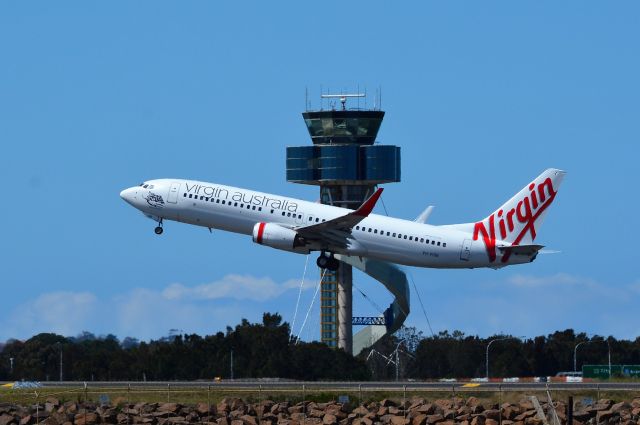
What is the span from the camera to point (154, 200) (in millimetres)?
107438

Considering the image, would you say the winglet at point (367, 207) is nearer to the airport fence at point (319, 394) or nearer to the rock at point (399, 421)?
the airport fence at point (319, 394)

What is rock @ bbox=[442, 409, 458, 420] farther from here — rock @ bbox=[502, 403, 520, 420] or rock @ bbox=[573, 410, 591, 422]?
rock @ bbox=[573, 410, 591, 422]

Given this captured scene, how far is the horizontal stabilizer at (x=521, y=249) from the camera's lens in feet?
346

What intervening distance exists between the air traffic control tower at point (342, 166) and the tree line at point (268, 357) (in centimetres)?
2252

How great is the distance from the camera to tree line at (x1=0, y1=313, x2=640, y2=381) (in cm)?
13238

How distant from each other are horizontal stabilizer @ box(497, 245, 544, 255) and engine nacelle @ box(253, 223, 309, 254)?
40.0 ft

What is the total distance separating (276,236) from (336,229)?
3774 millimetres

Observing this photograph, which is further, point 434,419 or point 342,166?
point 342,166

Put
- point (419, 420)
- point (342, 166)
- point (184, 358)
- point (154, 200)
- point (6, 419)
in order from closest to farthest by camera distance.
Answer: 1. point (419, 420)
2. point (6, 419)
3. point (154, 200)
4. point (184, 358)
5. point (342, 166)

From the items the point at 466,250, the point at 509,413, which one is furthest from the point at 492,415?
the point at 466,250

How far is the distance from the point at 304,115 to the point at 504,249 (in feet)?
267

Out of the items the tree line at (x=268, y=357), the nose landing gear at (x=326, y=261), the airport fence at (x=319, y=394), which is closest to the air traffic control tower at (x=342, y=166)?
the tree line at (x=268, y=357)

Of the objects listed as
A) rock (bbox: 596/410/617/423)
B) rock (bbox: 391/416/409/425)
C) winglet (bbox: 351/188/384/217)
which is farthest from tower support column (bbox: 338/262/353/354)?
rock (bbox: 596/410/617/423)

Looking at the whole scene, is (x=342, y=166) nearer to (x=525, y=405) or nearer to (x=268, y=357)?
(x=268, y=357)
